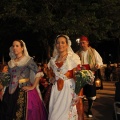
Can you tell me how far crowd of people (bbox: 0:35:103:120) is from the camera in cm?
478

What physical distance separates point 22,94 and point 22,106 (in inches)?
7.5

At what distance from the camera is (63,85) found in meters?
4.81

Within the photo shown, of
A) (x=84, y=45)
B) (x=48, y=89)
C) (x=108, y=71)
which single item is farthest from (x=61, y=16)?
(x=48, y=89)

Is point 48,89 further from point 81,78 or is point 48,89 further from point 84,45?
point 84,45

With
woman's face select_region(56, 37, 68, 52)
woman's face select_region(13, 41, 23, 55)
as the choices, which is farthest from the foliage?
woman's face select_region(56, 37, 68, 52)

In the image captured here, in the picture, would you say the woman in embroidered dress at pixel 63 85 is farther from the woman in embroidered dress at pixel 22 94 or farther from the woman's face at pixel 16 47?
the woman's face at pixel 16 47

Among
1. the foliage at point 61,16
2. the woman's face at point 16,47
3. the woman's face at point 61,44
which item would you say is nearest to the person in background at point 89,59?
the woman's face at point 61,44

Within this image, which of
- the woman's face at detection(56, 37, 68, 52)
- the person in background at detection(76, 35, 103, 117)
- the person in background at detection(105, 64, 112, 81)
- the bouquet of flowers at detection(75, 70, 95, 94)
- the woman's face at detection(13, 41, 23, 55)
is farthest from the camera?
the person in background at detection(105, 64, 112, 81)

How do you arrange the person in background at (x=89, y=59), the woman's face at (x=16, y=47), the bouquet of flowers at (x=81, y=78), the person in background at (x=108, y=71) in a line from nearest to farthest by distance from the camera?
1. the bouquet of flowers at (x=81, y=78)
2. the woman's face at (x=16, y=47)
3. the person in background at (x=89, y=59)
4. the person in background at (x=108, y=71)

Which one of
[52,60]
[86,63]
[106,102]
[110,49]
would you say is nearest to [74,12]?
[106,102]

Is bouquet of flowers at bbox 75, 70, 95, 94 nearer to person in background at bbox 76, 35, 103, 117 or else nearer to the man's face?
person in background at bbox 76, 35, 103, 117

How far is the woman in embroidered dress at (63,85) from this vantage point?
4734mm

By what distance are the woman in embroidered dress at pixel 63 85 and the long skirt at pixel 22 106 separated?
0.30 m

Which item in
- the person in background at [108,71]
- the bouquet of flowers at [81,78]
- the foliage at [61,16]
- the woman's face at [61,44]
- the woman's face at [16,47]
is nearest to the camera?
the bouquet of flowers at [81,78]
